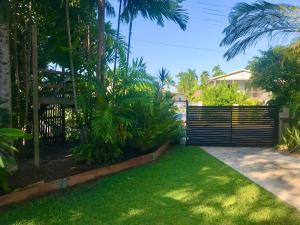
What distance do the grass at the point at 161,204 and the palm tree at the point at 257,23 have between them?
3129 mm

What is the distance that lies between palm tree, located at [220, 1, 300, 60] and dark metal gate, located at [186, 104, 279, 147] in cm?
263

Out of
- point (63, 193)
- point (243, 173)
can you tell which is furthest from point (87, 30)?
point (243, 173)

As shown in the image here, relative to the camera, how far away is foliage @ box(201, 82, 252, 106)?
14.6m

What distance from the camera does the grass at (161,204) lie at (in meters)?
3.49

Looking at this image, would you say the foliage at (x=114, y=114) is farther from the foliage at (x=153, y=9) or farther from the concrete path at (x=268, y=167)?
the concrete path at (x=268, y=167)

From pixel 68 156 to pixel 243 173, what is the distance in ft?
12.8

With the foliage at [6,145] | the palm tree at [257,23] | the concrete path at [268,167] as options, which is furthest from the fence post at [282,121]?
the foliage at [6,145]

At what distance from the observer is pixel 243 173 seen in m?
5.66

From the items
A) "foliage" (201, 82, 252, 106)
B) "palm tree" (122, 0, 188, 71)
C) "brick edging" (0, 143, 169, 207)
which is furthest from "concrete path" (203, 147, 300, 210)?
"foliage" (201, 82, 252, 106)

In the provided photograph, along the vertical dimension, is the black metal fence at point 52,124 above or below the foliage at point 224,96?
below

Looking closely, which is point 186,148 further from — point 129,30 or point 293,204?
point 293,204

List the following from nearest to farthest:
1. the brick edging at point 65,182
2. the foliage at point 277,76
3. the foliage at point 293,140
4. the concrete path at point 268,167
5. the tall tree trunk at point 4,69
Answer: the brick edging at point 65,182 → the concrete path at point 268,167 → the tall tree trunk at point 4,69 → the foliage at point 293,140 → the foliage at point 277,76

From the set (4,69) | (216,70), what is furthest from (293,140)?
(216,70)

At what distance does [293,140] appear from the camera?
7969mm
